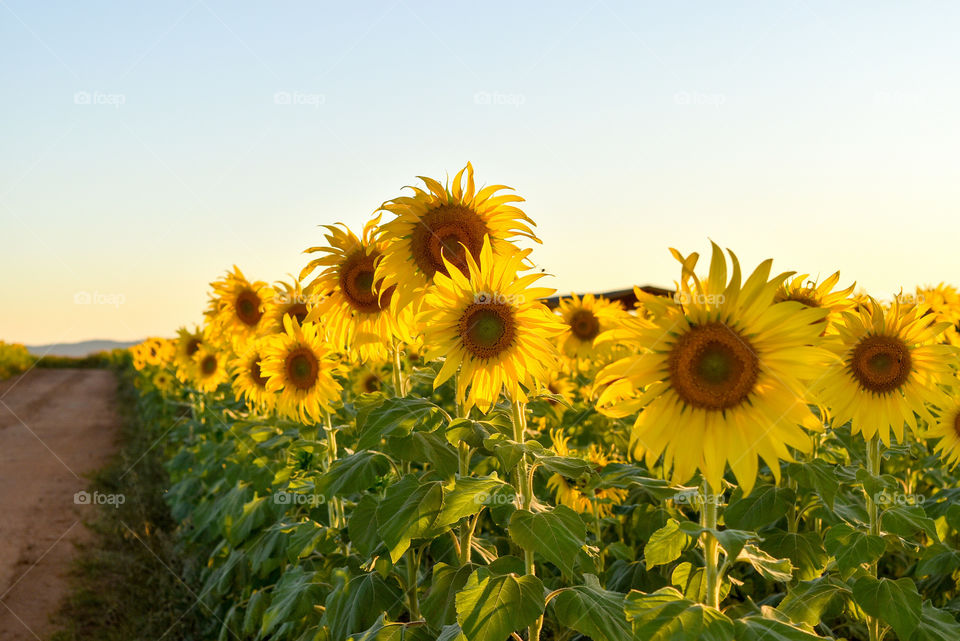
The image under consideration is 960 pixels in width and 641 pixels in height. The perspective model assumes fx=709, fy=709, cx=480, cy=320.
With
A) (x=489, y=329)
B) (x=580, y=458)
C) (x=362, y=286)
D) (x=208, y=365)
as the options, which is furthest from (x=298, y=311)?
(x=208, y=365)

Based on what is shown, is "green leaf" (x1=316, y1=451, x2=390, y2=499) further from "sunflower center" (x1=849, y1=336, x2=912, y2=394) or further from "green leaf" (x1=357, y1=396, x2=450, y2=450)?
"sunflower center" (x1=849, y1=336, x2=912, y2=394)

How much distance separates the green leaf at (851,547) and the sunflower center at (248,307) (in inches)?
206

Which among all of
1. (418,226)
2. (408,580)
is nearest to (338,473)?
(408,580)

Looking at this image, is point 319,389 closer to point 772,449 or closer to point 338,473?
point 338,473

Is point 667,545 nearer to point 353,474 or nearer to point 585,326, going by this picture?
point 353,474

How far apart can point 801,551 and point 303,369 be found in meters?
3.27

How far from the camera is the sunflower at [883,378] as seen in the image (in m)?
3.38

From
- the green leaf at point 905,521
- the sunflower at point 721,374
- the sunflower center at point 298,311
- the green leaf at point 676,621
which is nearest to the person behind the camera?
the green leaf at point 676,621

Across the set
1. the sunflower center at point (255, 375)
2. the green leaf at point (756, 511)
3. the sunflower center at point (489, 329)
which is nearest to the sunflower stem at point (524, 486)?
the sunflower center at point (489, 329)

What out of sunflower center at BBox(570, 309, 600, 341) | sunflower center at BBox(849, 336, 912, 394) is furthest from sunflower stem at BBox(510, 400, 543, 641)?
sunflower center at BBox(570, 309, 600, 341)

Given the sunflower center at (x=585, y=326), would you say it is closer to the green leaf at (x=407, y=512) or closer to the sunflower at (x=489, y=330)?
the sunflower at (x=489, y=330)

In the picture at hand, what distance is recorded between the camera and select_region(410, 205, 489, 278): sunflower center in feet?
11.2

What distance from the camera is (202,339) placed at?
31.8 ft

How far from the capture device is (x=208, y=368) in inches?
364
